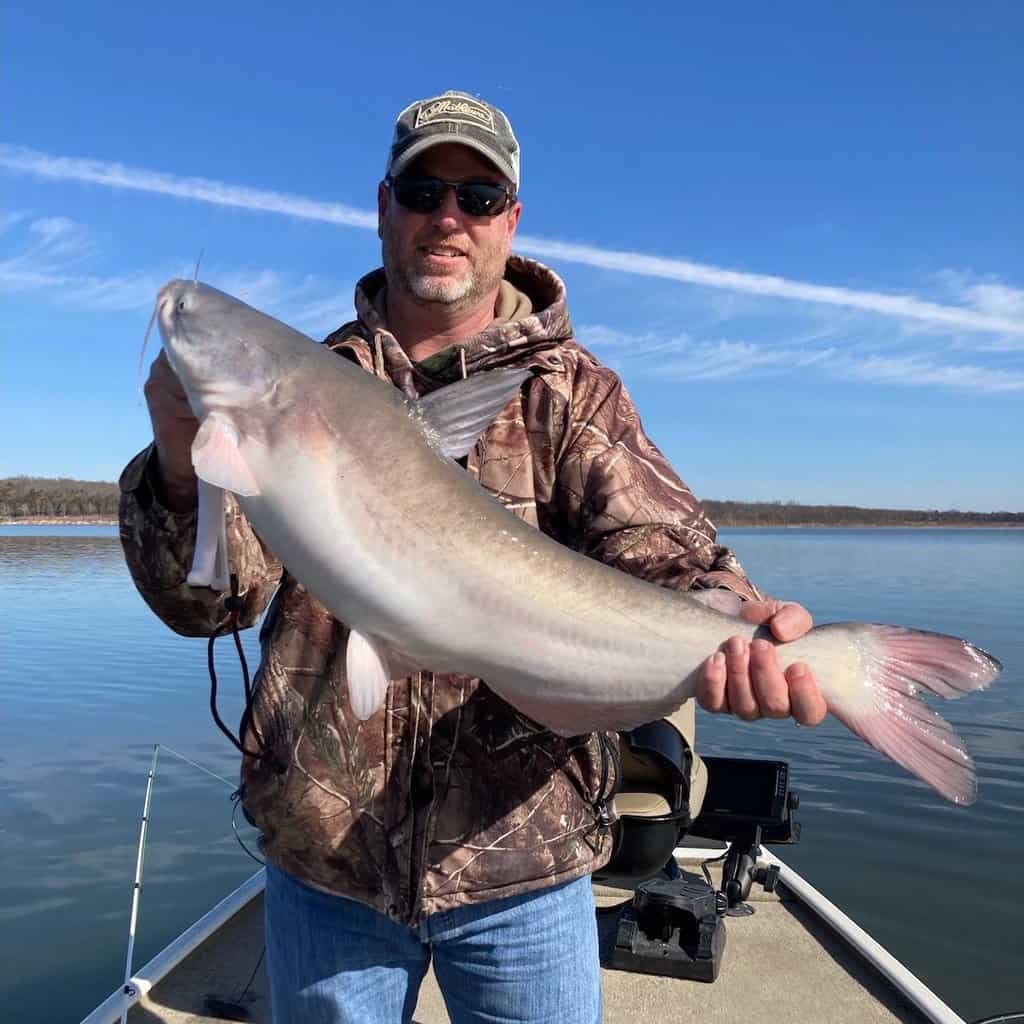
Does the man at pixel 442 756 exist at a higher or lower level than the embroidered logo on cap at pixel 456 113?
lower

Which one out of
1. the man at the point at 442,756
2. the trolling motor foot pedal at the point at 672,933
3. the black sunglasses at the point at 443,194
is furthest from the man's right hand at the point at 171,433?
the trolling motor foot pedal at the point at 672,933

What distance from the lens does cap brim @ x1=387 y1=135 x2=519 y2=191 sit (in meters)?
2.94

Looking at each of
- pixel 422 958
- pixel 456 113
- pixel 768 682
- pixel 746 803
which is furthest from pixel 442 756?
pixel 746 803

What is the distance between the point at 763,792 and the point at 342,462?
382 cm

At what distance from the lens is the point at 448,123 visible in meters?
2.97

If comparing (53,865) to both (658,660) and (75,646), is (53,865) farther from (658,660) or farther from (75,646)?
(75,646)

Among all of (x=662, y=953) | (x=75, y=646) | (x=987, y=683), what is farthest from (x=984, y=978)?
(x=75, y=646)

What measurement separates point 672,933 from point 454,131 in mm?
4345

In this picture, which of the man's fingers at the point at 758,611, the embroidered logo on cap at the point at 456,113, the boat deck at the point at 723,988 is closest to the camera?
the man's fingers at the point at 758,611

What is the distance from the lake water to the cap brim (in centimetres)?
598

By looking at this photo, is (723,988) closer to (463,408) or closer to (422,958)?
(422,958)

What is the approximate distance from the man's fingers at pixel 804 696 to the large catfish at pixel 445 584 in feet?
0.19

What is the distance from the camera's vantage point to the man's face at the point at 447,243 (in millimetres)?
2939

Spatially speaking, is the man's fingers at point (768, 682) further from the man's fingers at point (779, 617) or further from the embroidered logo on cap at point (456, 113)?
the embroidered logo on cap at point (456, 113)
